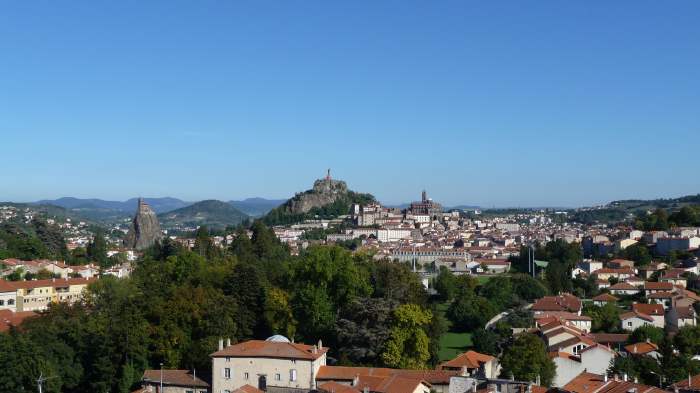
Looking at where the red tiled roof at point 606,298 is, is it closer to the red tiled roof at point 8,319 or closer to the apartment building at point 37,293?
the apartment building at point 37,293

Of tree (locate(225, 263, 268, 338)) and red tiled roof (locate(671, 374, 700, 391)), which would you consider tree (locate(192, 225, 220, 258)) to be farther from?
red tiled roof (locate(671, 374, 700, 391))

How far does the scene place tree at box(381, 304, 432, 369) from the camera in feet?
96.4

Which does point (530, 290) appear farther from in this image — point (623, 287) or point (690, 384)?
point (690, 384)

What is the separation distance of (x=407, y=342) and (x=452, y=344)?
10.9m

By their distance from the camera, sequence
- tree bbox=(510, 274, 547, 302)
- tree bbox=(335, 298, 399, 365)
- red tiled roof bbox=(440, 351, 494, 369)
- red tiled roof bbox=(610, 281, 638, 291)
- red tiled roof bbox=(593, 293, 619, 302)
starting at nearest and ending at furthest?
1. red tiled roof bbox=(440, 351, 494, 369)
2. tree bbox=(335, 298, 399, 365)
3. red tiled roof bbox=(593, 293, 619, 302)
4. tree bbox=(510, 274, 547, 302)
5. red tiled roof bbox=(610, 281, 638, 291)

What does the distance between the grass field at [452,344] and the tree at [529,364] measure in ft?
23.6

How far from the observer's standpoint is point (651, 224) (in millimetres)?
86125

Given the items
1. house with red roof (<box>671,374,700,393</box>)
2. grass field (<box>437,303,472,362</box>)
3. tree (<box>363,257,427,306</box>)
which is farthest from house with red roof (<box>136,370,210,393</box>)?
house with red roof (<box>671,374,700,393</box>)

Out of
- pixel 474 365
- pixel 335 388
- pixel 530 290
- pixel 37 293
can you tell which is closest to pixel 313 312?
pixel 474 365

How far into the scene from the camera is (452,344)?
1590 inches

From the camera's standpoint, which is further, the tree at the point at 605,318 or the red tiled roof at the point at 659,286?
the red tiled roof at the point at 659,286

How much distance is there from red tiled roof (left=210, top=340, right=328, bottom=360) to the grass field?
386 inches

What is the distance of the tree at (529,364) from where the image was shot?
2701 centimetres

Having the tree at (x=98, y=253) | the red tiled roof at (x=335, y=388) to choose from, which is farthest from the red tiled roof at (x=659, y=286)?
the tree at (x=98, y=253)
